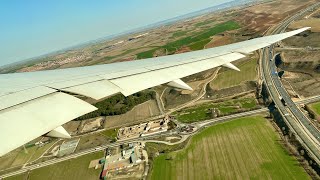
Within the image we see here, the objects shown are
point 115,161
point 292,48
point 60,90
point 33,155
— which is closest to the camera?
point 60,90

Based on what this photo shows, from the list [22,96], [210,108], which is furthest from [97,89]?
[210,108]

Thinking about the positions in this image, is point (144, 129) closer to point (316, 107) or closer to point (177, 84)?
point (316, 107)

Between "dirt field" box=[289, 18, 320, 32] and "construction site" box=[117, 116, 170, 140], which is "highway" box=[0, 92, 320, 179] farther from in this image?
"dirt field" box=[289, 18, 320, 32]

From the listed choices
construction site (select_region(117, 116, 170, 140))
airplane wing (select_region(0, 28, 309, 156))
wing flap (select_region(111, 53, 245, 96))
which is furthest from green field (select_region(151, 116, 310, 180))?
wing flap (select_region(111, 53, 245, 96))

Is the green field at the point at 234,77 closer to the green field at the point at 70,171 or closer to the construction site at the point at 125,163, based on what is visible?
the construction site at the point at 125,163

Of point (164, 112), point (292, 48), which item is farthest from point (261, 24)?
point (164, 112)

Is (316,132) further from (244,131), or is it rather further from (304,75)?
(304,75)

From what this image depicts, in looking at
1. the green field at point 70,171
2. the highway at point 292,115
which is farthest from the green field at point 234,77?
the green field at point 70,171
